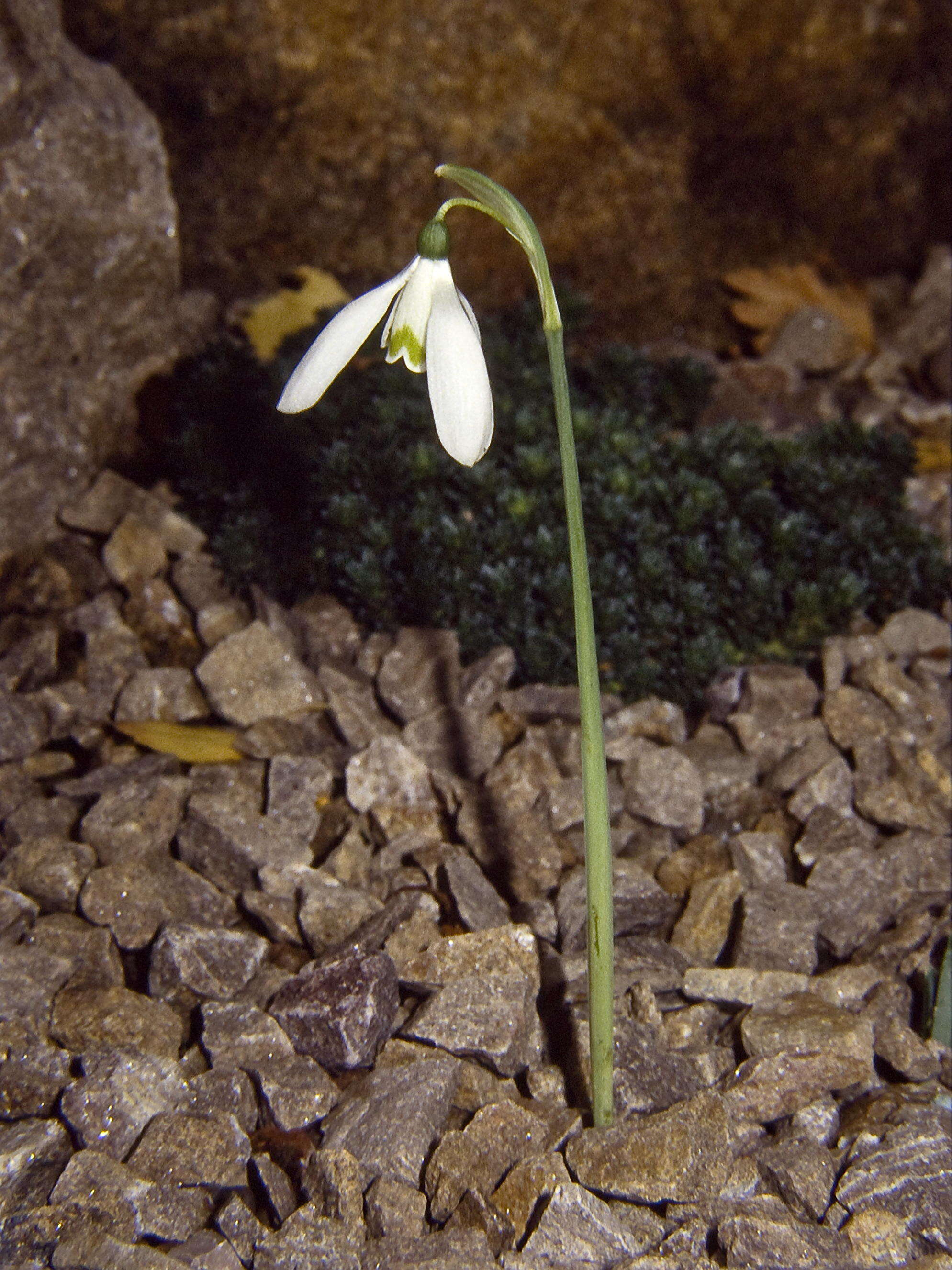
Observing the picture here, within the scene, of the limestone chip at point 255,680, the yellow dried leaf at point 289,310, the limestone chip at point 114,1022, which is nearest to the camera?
the limestone chip at point 114,1022

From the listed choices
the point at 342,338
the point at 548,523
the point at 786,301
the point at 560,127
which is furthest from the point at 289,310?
the point at 342,338

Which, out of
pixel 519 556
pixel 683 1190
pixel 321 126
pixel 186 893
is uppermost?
pixel 321 126

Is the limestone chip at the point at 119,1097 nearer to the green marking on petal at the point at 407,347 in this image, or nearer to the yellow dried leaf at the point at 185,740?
the yellow dried leaf at the point at 185,740

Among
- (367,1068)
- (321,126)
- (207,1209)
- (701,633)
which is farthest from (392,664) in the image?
(321,126)

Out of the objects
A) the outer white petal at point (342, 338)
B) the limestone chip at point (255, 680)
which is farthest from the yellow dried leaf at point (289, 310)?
the outer white petal at point (342, 338)

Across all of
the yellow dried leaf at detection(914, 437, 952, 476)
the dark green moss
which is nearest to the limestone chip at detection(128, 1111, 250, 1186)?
the dark green moss

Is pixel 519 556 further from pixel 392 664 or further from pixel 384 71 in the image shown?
pixel 384 71
